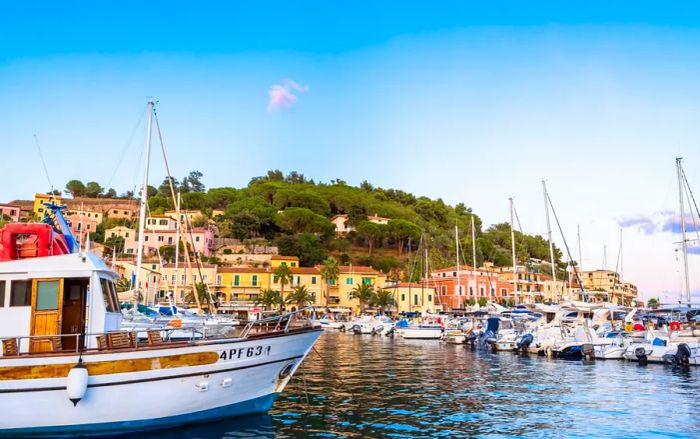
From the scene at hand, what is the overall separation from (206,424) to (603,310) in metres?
41.4

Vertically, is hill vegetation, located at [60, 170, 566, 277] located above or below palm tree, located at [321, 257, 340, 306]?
above

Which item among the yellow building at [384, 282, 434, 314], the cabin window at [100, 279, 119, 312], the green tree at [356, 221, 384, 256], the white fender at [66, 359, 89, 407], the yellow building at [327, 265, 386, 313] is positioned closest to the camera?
the white fender at [66, 359, 89, 407]

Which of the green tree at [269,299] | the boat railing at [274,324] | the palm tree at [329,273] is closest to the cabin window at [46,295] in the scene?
the boat railing at [274,324]

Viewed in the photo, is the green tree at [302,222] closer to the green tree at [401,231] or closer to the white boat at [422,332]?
the green tree at [401,231]

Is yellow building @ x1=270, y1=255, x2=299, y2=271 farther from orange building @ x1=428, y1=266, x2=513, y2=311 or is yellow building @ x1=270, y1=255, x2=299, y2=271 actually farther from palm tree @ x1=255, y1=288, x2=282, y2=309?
orange building @ x1=428, y1=266, x2=513, y2=311

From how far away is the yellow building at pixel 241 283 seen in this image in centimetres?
8025

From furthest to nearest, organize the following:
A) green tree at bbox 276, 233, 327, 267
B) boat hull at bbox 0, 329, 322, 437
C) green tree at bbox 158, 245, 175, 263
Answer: green tree at bbox 276, 233, 327, 267 → green tree at bbox 158, 245, 175, 263 → boat hull at bbox 0, 329, 322, 437

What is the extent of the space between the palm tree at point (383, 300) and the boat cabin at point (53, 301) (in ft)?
221

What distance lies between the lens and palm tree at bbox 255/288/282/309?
7331 cm

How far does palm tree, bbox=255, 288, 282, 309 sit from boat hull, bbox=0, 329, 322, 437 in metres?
60.3

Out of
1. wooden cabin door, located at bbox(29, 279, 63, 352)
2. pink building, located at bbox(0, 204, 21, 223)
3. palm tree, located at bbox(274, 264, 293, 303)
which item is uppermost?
pink building, located at bbox(0, 204, 21, 223)

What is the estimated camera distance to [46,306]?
12.8m

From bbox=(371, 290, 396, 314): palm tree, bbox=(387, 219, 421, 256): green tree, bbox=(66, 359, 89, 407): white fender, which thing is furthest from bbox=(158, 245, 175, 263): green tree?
bbox=(66, 359, 89, 407): white fender

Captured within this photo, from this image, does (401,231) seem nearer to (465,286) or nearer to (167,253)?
(465,286)
